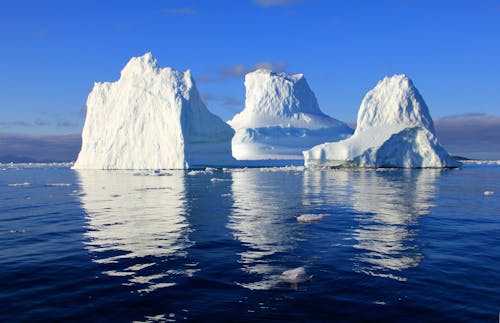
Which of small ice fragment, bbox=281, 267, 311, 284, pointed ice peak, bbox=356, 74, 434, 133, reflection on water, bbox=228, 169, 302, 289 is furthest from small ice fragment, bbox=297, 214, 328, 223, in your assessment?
pointed ice peak, bbox=356, 74, 434, 133

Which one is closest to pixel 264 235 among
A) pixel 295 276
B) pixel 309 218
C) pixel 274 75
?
pixel 309 218

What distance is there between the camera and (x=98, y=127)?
66.2 metres

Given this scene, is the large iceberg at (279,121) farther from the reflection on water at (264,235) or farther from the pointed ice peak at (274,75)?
the reflection on water at (264,235)

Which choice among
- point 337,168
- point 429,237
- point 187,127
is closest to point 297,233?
point 429,237

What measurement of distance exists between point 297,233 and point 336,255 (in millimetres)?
2622

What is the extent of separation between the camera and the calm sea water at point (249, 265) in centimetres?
603

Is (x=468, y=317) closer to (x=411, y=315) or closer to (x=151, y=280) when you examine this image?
(x=411, y=315)

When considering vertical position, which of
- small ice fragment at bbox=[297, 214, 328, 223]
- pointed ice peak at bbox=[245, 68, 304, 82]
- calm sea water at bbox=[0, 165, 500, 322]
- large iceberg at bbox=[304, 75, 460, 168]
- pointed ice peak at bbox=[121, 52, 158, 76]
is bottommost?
calm sea water at bbox=[0, 165, 500, 322]

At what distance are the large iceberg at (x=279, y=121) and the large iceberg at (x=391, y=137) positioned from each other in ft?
113

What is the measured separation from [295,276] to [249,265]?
1.28m

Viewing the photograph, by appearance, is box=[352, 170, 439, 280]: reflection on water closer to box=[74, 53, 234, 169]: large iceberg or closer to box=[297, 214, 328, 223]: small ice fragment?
box=[297, 214, 328, 223]: small ice fragment

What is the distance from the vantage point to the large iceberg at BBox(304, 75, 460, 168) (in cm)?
5400

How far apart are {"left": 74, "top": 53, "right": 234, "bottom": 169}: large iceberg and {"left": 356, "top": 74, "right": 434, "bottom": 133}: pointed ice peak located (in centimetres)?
2023

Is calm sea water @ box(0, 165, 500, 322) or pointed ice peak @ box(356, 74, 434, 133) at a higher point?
pointed ice peak @ box(356, 74, 434, 133)
